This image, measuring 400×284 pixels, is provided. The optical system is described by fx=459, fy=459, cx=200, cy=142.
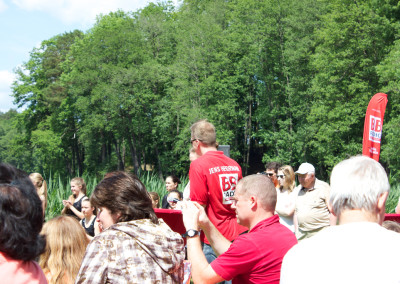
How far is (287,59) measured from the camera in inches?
1372

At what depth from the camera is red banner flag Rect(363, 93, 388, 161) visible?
318 inches

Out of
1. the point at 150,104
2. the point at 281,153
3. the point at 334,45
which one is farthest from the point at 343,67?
the point at 150,104

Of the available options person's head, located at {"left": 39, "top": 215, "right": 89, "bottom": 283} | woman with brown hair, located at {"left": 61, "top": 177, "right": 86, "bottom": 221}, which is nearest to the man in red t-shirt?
person's head, located at {"left": 39, "top": 215, "right": 89, "bottom": 283}

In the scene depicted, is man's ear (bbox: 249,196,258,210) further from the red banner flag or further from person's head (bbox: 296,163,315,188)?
the red banner flag

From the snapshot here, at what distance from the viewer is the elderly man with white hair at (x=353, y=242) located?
159 centimetres

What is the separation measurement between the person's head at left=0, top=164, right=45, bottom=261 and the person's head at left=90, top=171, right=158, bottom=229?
0.79 metres

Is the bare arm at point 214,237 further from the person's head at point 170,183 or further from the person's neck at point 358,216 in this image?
the person's head at point 170,183

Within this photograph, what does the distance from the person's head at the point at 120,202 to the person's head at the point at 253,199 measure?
592 millimetres

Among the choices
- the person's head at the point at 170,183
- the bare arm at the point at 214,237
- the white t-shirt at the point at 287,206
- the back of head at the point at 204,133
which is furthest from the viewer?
the person's head at the point at 170,183

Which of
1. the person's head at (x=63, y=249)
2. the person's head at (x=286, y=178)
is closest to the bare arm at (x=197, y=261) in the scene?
the person's head at (x=63, y=249)

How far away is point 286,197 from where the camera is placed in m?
6.68

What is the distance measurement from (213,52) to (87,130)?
12433 mm

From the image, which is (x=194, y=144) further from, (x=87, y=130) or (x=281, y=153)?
(x=87, y=130)

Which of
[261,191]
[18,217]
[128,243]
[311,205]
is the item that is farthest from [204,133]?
[18,217]
